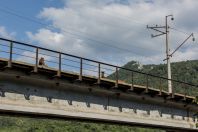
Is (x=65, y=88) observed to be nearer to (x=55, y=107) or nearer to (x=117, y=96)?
(x=55, y=107)

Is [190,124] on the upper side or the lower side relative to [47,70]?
lower

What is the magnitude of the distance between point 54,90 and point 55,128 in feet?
336

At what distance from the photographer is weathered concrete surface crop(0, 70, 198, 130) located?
2189 centimetres

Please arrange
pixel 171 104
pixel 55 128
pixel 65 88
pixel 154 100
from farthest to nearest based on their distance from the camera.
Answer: pixel 55 128 → pixel 171 104 → pixel 154 100 → pixel 65 88

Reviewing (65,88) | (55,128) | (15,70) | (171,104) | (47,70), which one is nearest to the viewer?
(15,70)

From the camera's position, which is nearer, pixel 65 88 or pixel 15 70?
pixel 15 70

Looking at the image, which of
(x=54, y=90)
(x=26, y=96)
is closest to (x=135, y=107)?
(x=54, y=90)

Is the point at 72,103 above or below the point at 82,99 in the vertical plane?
below

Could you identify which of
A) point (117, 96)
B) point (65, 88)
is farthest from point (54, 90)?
point (117, 96)

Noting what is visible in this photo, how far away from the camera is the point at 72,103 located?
83.1ft

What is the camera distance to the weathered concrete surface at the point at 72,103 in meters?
21.9

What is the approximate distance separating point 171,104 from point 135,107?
5.84 metres

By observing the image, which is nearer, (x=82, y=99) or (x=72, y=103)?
(x=72, y=103)

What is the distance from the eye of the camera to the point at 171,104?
35.5 m
